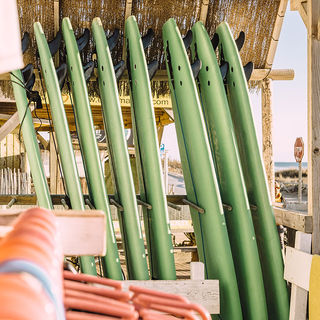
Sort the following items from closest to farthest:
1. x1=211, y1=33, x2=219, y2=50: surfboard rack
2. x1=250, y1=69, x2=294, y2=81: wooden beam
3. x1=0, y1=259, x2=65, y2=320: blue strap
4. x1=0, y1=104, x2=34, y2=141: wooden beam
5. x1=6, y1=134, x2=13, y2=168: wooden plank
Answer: x1=0, y1=259, x2=65, y2=320: blue strap → x1=211, y1=33, x2=219, y2=50: surfboard rack → x1=250, y1=69, x2=294, y2=81: wooden beam → x1=0, y1=104, x2=34, y2=141: wooden beam → x1=6, y1=134, x2=13, y2=168: wooden plank

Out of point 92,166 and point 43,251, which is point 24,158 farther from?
point 43,251

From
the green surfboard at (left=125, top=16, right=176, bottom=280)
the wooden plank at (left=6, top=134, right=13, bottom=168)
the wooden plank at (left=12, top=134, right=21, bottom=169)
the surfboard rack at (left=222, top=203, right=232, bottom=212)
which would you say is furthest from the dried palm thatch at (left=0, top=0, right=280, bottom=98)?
the wooden plank at (left=12, top=134, right=21, bottom=169)

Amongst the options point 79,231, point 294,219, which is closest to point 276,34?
point 294,219

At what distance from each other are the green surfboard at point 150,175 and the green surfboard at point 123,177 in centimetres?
9

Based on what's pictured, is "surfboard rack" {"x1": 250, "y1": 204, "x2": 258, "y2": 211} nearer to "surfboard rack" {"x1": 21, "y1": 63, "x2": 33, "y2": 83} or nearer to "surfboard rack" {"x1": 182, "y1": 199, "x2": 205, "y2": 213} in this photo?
"surfboard rack" {"x1": 182, "y1": 199, "x2": 205, "y2": 213}

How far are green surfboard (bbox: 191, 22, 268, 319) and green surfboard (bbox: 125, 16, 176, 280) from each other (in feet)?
1.08

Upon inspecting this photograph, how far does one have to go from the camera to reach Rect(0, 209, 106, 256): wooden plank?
1.01 m

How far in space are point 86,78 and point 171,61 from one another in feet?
1.54

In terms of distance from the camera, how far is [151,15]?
271 cm

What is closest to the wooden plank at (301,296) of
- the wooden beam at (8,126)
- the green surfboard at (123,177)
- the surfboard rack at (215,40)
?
the green surfboard at (123,177)

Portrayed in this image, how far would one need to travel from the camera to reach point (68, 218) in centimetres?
102

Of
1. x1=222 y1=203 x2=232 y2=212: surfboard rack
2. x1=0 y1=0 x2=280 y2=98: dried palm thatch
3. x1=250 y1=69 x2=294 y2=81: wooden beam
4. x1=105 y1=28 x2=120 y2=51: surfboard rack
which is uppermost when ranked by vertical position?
x1=0 y1=0 x2=280 y2=98: dried palm thatch

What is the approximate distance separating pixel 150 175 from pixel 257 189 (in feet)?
1.90

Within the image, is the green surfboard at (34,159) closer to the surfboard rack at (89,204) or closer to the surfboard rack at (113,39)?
the surfboard rack at (89,204)
